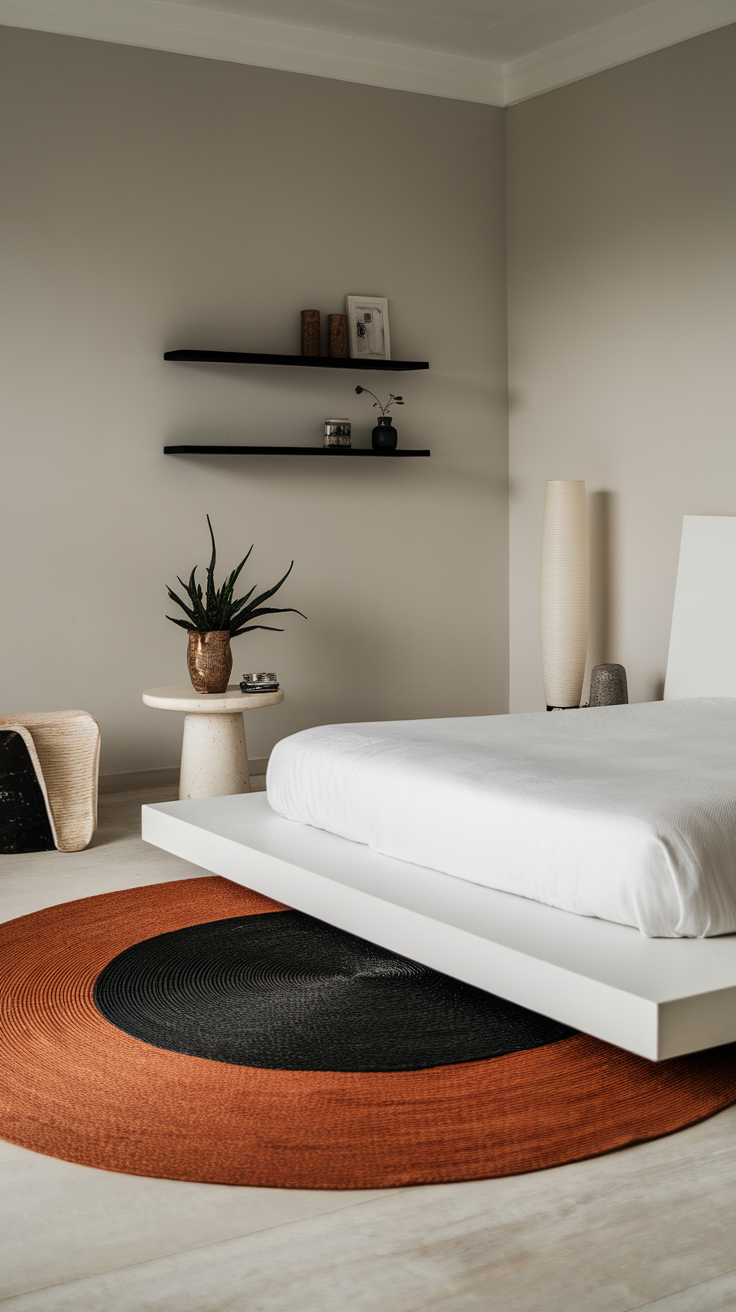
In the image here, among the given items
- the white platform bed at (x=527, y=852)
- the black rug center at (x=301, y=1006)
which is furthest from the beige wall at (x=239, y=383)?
the black rug center at (x=301, y=1006)

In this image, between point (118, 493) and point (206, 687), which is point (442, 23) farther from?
point (206, 687)

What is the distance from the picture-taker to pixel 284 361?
4.82 metres

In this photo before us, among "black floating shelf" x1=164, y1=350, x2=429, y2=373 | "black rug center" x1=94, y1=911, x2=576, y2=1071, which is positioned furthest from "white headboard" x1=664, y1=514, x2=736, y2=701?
"black rug center" x1=94, y1=911, x2=576, y2=1071

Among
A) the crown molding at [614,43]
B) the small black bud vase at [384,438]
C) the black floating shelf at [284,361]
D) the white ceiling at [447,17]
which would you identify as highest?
the white ceiling at [447,17]

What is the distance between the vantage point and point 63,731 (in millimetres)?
3871

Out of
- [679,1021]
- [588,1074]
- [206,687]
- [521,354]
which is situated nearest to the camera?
[679,1021]

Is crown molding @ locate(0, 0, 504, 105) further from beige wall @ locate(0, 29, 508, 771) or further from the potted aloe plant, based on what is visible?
the potted aloe plant

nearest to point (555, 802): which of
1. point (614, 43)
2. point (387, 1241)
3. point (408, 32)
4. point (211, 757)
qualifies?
point (387, 1241)

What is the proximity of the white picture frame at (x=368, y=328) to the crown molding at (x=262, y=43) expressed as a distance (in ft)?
2.95

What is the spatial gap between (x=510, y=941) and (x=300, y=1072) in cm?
43

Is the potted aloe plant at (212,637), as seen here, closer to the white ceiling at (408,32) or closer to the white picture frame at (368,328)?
the white picture frame at (368,328)

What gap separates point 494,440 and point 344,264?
3.40 ft

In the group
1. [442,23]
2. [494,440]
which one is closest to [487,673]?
[494,440]

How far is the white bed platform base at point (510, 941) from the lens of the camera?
191 centimetres
